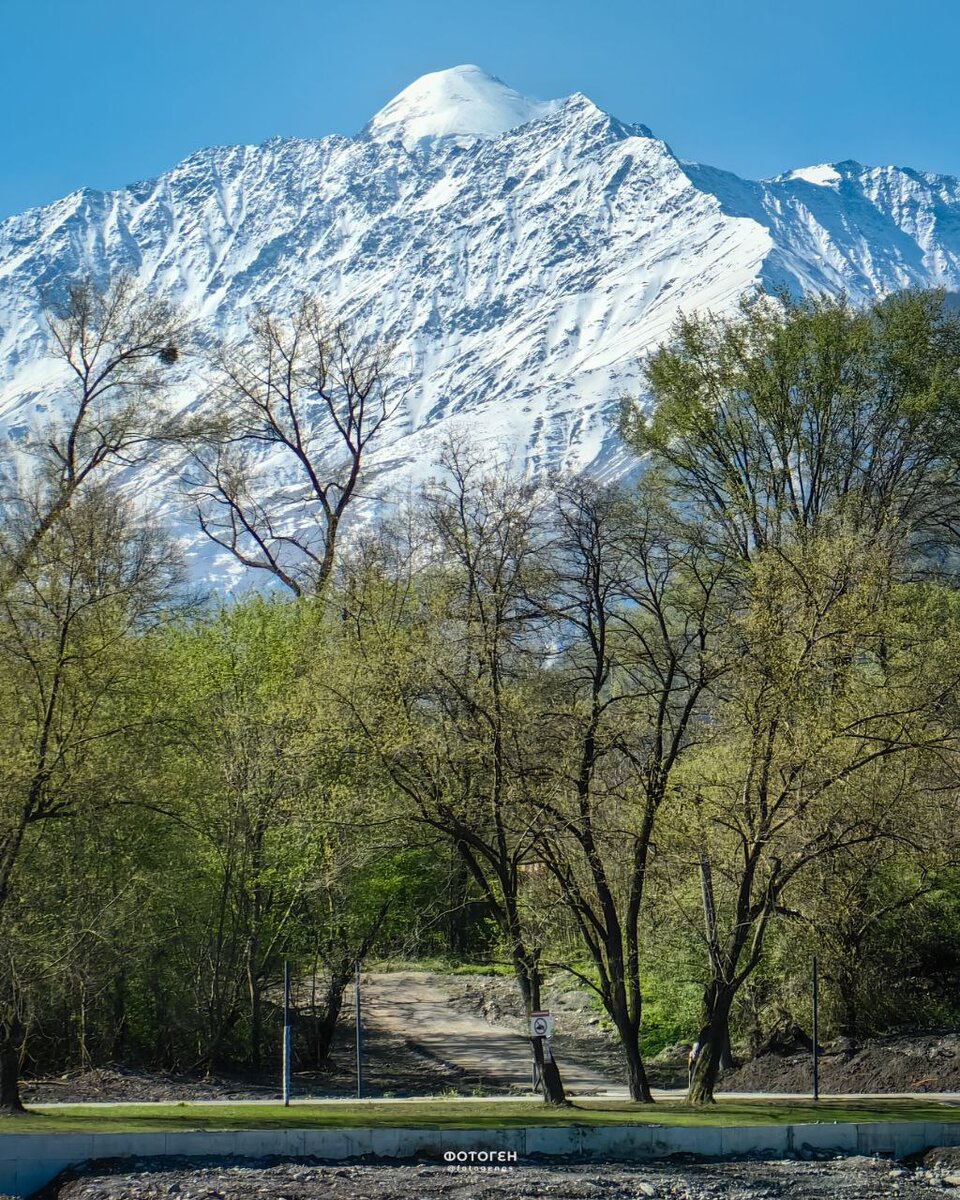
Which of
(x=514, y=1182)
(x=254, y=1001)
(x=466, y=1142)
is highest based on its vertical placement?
(x=254, y=1001)

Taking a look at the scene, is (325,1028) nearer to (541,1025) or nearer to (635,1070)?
(635,1070)

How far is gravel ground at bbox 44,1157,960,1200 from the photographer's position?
15.2 m

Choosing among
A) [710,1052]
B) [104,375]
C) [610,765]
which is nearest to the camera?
[710,1052]

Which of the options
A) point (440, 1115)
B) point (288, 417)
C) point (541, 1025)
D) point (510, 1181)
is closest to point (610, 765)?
point (541, 1025)

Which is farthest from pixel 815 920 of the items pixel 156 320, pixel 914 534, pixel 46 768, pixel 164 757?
pixel 156 320

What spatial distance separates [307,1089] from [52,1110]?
5.88 m

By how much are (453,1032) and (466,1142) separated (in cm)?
1512

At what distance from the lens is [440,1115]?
18.8 meters

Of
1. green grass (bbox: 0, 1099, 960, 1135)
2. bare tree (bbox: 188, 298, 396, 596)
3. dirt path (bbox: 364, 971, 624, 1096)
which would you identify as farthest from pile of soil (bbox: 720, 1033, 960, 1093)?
bare tree (bbox: 188, 298, 396, 596)

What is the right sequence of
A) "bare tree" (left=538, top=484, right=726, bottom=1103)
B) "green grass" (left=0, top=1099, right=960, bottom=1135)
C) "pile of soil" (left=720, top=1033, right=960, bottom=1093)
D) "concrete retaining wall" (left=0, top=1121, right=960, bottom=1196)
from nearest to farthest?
"concrete retaining wall" (left=0, top=1121, right=960, bottom=1196) → "green grass" (left=0, top=1099, right=960, bottom=1135) → "bare tree" (left=538, top=484, right=726, bottom=1103) → "pile of soil" (left=720, top=1033, right=960, bottom=1093)

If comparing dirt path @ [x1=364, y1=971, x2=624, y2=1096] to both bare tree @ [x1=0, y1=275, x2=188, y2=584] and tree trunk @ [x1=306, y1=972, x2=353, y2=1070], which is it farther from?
bare tree @ [x1=0, y1=275, x2=188, y2=584]

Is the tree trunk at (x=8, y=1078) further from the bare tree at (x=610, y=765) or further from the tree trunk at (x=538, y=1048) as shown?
the bare tree at (x=610, y=765)

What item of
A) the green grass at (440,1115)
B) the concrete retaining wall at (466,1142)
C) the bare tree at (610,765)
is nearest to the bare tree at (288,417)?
the bare tree at (610,765)

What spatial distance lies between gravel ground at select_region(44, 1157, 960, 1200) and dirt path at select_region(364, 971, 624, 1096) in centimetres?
719
